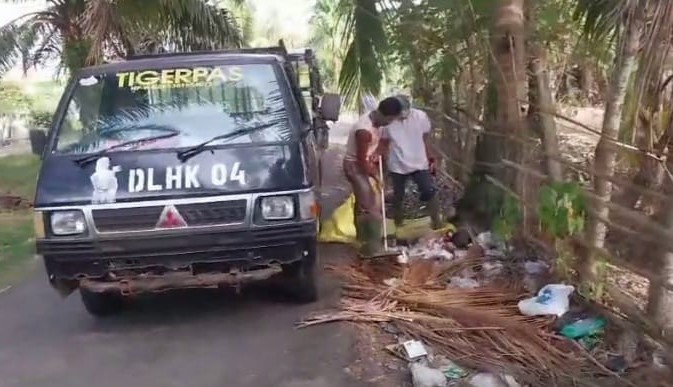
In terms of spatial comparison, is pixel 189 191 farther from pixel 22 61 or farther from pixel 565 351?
pixel 22 61

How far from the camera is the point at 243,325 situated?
6.21 meters

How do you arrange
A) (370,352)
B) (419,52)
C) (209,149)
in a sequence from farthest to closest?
1. (419,52)
2. (209,149)
3. (370,352)

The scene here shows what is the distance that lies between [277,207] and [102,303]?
1.73 meters

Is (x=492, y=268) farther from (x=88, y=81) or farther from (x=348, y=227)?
(x=88, y=81)

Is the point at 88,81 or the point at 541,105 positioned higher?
the point at 88,81

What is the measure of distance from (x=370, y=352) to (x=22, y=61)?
39.4ft

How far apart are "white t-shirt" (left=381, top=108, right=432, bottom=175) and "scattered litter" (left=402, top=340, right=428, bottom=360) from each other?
3.10 metres

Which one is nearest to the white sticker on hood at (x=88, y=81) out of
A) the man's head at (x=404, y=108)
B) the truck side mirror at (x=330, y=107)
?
the truck side mirror at (x=330, y=107)

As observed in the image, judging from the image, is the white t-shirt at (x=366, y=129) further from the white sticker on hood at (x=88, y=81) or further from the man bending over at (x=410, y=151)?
the white sticker on hood at (x=88, y=81)

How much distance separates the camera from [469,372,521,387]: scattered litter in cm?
470

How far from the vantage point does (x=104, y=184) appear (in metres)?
5.76

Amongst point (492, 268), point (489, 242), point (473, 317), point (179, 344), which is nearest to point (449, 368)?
point (473, 317)

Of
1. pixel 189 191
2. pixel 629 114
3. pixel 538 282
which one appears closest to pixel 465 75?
pixel 629 114

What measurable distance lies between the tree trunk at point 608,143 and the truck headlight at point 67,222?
3.30m
